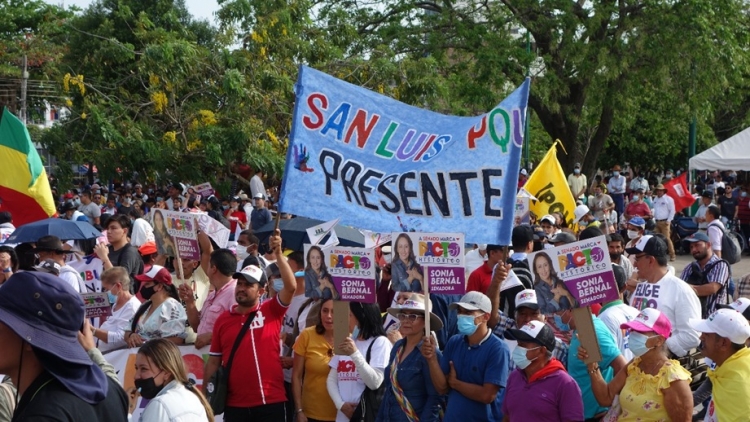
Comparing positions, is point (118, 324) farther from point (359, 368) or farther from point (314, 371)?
point (359, 368)

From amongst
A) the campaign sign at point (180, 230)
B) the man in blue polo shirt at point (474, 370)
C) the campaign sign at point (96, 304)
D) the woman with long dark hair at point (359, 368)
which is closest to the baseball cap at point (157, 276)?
the campaign sign at point (96, 304)

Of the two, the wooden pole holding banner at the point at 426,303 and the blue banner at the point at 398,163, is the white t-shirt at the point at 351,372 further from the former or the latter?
the blue banner at the point at 398,163

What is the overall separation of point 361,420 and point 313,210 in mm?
1530

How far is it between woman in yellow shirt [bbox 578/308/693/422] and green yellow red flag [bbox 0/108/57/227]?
8.33 m

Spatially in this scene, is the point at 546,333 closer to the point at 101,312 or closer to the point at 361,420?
the point at 361,420

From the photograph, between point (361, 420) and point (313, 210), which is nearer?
point (361, 420)

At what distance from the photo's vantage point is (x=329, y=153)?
24.3 ft

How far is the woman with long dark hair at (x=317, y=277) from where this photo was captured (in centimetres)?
688

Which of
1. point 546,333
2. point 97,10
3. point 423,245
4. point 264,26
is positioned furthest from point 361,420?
point 97,10

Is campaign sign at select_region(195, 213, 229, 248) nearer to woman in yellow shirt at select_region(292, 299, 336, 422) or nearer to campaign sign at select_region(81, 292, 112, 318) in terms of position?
campaign sign at select_region(81, 292, 112, 318)

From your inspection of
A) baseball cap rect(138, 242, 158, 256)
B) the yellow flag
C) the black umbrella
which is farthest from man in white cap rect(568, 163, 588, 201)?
baseball cap rect(138, 242, 158, 256)

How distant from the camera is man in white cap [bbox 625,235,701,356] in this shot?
7227 mm

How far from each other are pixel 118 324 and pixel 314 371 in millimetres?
1845

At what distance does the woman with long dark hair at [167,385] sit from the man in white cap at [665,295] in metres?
3.90
